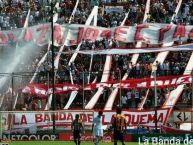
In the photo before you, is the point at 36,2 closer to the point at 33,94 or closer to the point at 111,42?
the point at 111,42

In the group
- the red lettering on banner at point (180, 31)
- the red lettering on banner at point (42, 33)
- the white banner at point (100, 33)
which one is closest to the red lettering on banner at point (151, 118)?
the white banner at point (100, 33)

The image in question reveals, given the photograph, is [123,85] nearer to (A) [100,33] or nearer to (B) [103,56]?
(B) [103,56]

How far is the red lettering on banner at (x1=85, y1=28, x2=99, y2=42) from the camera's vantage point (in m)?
53.0

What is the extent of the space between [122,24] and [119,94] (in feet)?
40.0

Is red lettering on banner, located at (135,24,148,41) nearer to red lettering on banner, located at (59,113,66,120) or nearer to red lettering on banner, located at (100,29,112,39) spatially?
red lettering on banner, located at (100,29,112,39)

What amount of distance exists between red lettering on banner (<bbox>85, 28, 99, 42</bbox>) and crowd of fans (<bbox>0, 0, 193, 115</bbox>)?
0.34 m

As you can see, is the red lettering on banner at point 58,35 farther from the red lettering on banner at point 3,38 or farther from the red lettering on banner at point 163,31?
the red lettering on banner at point 163,31

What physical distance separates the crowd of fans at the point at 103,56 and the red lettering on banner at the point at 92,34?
336 mm

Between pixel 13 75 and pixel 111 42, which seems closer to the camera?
pixel 13 75

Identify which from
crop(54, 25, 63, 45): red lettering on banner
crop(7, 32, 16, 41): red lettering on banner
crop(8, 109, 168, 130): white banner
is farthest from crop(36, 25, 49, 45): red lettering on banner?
crop(8, 109, 168, 130): white banner

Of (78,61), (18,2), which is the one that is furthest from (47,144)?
(18,2)

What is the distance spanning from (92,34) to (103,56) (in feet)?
6.55

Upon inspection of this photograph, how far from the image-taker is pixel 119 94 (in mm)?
44500

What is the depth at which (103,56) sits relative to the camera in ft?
171
